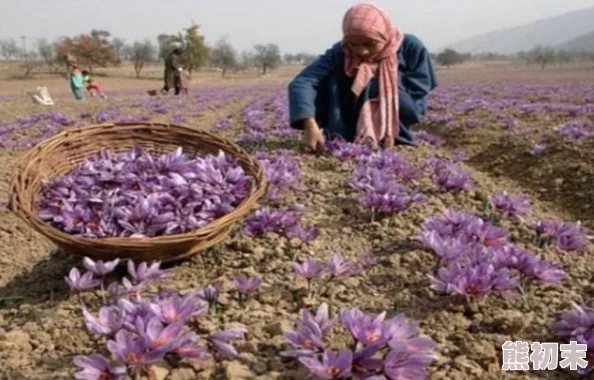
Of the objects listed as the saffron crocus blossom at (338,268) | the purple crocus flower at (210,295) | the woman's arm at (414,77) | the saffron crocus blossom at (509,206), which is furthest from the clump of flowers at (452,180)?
the purple crocus flower at (210,295)

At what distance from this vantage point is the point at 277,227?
A: 3104 mm

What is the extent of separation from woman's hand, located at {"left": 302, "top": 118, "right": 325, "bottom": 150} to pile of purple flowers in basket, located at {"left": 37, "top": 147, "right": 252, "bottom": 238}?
2154 millimetres

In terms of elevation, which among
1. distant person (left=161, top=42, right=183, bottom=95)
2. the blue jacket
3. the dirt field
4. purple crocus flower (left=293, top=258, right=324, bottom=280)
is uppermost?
distant person (left=161, top=42, right=183, bottom=95)

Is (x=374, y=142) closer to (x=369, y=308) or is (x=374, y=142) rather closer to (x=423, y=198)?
(x=423, y=198)

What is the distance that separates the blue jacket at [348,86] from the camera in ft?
18.2

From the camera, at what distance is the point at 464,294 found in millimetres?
2186

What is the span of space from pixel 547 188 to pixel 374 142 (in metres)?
1.84

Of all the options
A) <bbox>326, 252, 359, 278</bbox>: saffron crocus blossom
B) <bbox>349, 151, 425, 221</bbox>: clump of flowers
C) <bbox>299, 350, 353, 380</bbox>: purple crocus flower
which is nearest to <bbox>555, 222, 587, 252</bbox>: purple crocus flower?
<bbox>349, 151, 425, 221</bbox>: clump of flowers

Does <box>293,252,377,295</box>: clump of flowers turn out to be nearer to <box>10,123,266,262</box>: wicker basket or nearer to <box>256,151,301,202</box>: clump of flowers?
<box>10,123,266,262</box>: wicker basket

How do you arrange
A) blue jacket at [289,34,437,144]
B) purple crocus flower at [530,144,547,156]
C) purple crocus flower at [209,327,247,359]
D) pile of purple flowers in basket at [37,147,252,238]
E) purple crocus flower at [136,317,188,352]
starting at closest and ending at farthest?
purple crocus flower at [136,317,188,352], purple crocus flower at [209,327,247,359], pile of purple flowers in basket at [37,147,252,238], blue jacket at [289,34,437,144], purple crocus flower at [530,144,547,156]

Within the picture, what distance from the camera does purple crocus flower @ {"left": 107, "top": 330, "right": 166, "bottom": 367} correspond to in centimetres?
157

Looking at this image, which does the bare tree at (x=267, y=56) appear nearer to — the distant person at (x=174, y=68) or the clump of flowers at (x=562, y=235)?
the distant person at (x=174, y=68)

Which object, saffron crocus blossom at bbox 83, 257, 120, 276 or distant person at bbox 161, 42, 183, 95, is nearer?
saffron crocus blossom at bbox 83, 257, 120, 276

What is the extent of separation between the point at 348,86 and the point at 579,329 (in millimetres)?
4035
